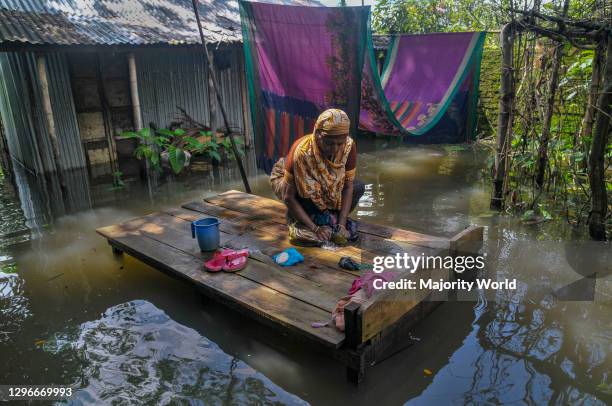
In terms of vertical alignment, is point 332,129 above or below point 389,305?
above

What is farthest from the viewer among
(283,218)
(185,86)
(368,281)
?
(185,86)

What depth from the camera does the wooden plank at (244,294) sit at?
9.00 feet

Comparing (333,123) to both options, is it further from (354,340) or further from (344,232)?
(354,340)

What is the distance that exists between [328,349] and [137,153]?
6394 millimetres

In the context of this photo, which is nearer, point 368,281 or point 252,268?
point 368,281

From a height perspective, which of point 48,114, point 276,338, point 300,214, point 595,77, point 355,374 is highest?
point 595,77

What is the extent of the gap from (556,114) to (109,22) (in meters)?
7.17

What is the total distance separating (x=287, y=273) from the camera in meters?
3.45

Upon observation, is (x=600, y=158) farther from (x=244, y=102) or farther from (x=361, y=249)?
(x=244, y=102)

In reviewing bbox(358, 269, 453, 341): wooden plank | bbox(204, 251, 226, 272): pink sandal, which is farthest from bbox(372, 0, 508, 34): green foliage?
bbox(204, 251, 226, 272): pink sandal

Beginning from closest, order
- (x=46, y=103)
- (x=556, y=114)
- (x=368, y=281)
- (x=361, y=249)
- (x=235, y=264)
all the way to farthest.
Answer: (x=368, y=281), (x=235, y=264), (x=361, y=249), (x=556, y=114), (x=46, y=103)

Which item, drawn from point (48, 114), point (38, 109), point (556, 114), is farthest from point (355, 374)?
point (38, 109)

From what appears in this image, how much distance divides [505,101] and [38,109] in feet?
24.3

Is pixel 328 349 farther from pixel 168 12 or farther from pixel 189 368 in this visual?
pixel 168 12
